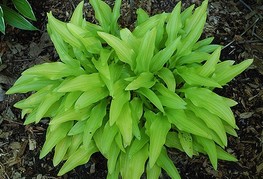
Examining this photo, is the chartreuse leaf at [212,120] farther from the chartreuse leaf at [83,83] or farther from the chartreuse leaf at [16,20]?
the chartreuse leaf at [16,20]

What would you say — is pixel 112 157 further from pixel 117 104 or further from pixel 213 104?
pixel 213 104

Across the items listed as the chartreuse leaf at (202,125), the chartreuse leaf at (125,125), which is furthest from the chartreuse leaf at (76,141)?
the chartreuse leaf at (202,125)

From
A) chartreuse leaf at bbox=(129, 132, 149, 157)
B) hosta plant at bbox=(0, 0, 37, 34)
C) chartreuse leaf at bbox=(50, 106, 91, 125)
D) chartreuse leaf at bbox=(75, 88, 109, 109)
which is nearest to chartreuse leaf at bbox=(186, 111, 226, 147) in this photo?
chartreuse leaf at bbox=(129, 132, 149, 157)

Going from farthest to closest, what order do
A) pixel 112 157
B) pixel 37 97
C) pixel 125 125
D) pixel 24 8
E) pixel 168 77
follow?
pixel 24 8, pixel 37 97, pixel 112 157, pixel 168 77, pixel 125 125

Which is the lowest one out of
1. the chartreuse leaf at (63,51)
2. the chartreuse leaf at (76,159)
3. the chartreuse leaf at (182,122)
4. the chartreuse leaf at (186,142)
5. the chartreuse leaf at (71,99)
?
the chartreuse leaf at (76,159)

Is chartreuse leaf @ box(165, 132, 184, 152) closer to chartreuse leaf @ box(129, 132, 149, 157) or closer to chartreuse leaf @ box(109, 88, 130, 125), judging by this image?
chartreuse leaf @ box(129, 132, 149, 157)

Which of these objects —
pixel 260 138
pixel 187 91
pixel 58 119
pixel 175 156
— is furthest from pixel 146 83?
pixel 260 138

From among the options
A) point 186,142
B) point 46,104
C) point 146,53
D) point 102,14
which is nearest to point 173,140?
point 186,142
